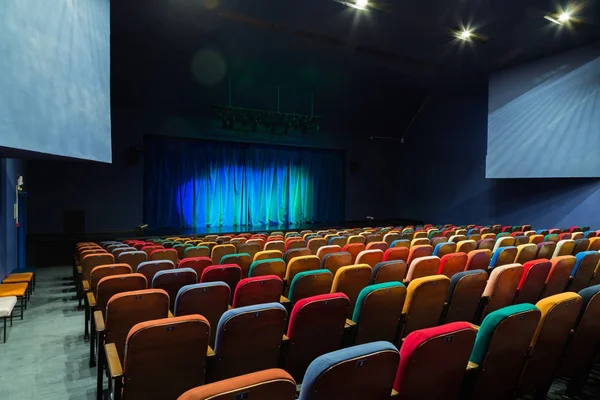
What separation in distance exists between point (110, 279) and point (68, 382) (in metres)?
0.83

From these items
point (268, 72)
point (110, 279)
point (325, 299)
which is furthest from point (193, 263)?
point (268, 72)

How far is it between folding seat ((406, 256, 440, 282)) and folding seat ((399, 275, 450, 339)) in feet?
2.54

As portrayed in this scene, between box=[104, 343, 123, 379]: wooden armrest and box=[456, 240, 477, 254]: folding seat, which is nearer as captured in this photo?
box=[104, 343, 123, 379]: wooden armrest

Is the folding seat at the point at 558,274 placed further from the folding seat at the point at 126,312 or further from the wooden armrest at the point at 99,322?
the wooden armrest at the point at 99,322

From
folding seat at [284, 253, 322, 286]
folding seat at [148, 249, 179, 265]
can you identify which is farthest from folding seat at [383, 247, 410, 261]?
folding seat at [148, 249, 179, 265]

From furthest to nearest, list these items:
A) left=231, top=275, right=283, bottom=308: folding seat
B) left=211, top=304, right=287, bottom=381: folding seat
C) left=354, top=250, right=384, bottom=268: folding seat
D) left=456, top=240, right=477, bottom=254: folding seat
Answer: left=456, top=240, right=477, bottom=254: folding seat
left=354, top=250, right=384, bottom=268: folding seat
left=231, top=275, right=283, bottom=308: folding seat
left=211, top=304, right=287, bottom=381: folding seat

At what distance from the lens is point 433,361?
1729 mm

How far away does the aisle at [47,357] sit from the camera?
9.27ft

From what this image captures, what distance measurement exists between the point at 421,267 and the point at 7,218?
7.07 metres

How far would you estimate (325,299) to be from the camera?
2348mm

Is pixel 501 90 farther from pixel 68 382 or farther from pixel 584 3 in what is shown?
pixel 68 382

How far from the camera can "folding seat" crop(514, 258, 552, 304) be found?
3.50 meters

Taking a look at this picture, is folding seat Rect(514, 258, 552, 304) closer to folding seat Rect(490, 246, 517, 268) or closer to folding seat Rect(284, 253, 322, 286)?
folding seat Rect(490, 246, 517, 268)

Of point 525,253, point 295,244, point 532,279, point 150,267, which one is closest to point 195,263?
point 150,267
